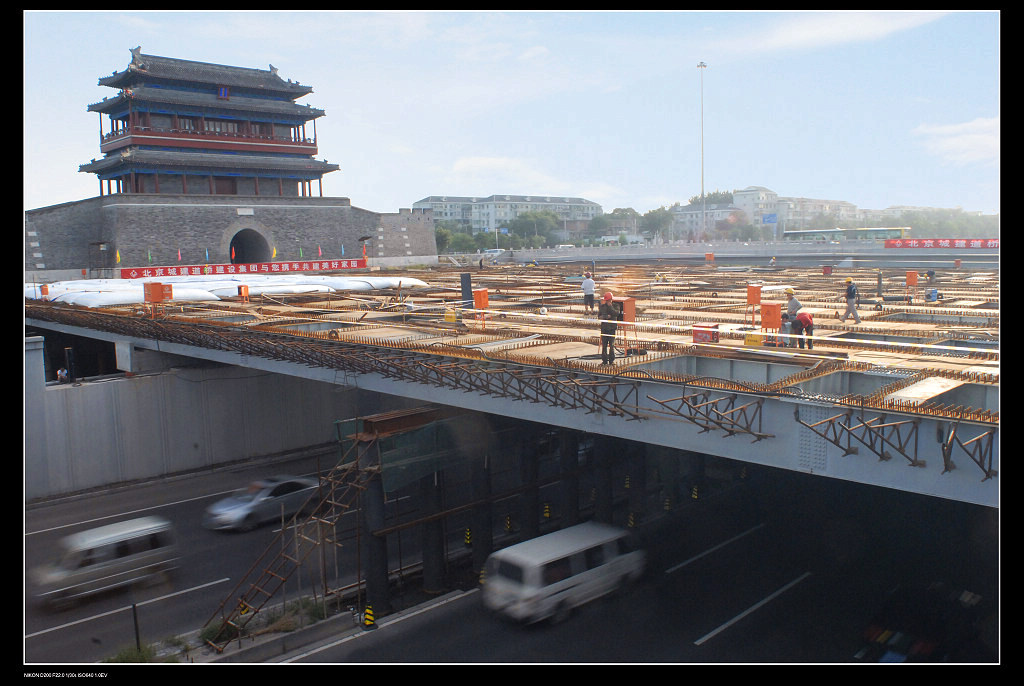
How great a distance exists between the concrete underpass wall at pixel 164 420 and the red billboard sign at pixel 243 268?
2330 cm

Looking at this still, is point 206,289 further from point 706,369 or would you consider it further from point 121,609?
point 706,369

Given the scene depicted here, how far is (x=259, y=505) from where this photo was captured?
19.2 meters

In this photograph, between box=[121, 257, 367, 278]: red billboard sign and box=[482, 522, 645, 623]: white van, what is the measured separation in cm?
3820

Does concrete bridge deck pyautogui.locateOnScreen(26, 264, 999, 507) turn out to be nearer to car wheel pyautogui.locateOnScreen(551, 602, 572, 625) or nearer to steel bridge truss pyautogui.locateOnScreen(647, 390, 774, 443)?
steel bridge truss pyautogui.locateOnScreen(647, 390, 774, 443)

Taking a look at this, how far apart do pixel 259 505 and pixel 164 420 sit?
7.04 m

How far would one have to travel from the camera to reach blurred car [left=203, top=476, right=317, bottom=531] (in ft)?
62.0

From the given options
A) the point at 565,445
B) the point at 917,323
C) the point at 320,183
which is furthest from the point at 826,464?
the point at 320,183

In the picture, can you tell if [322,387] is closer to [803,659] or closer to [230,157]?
[803,659]

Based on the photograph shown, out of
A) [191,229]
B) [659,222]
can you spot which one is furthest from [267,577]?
[659,222]

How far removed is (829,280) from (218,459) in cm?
2604

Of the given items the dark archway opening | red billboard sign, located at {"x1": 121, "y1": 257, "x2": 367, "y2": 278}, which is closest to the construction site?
red billboard sign, located at {"x1": 121, "y1": 257, "x2": 367, "y2": 278}

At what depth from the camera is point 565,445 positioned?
17.5 m

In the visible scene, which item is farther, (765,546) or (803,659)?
(765,546)
